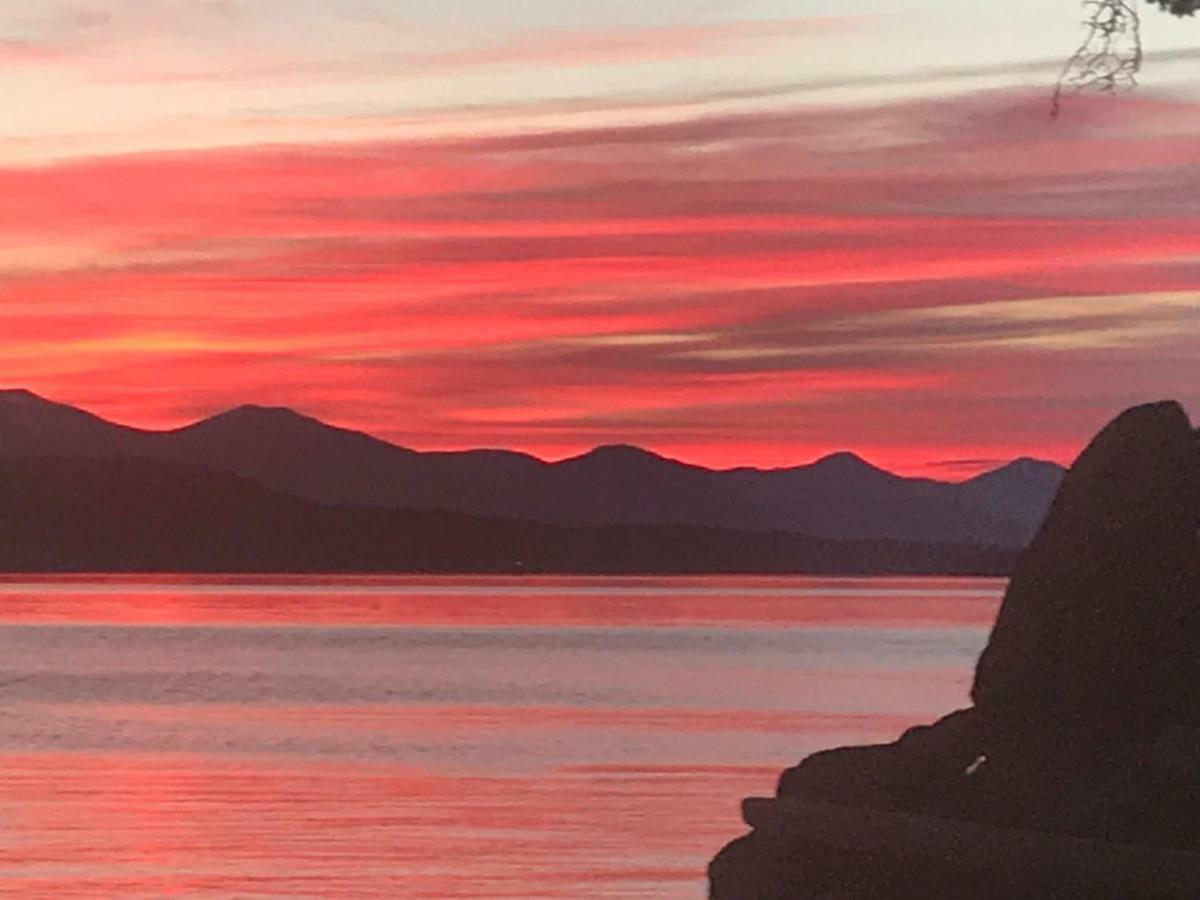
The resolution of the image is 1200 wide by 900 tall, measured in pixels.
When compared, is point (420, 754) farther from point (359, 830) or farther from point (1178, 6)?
point (1178, 6)

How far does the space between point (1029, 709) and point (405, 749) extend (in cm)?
3822

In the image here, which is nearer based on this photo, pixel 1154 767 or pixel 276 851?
pixel 1154 767

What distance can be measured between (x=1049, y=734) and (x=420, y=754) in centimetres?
3677

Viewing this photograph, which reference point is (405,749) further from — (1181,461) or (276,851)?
(1181,461)

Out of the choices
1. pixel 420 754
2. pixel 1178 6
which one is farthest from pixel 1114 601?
pixel 420 754

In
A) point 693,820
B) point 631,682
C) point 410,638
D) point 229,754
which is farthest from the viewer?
point 410,638

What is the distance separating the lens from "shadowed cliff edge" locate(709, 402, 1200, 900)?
35.9ft

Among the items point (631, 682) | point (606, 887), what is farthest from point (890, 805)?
point (631, 682)

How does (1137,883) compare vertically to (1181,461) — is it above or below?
below

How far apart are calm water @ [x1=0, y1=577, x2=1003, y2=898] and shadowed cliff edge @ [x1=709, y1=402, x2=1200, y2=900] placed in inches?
461

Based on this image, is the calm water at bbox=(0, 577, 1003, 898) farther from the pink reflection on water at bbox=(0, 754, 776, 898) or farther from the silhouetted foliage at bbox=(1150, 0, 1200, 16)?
the silhouetted foliage at bbox=(1150, 0, 1200, 16)

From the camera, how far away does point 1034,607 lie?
11.9 meters

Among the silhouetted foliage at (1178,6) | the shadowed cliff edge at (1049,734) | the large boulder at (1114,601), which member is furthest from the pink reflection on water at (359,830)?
the silhouetted foliage at (1178,6)

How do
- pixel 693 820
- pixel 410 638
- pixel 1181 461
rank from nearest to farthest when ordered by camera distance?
pixel 1181 461
pixel 693 820
pixel 410 638
